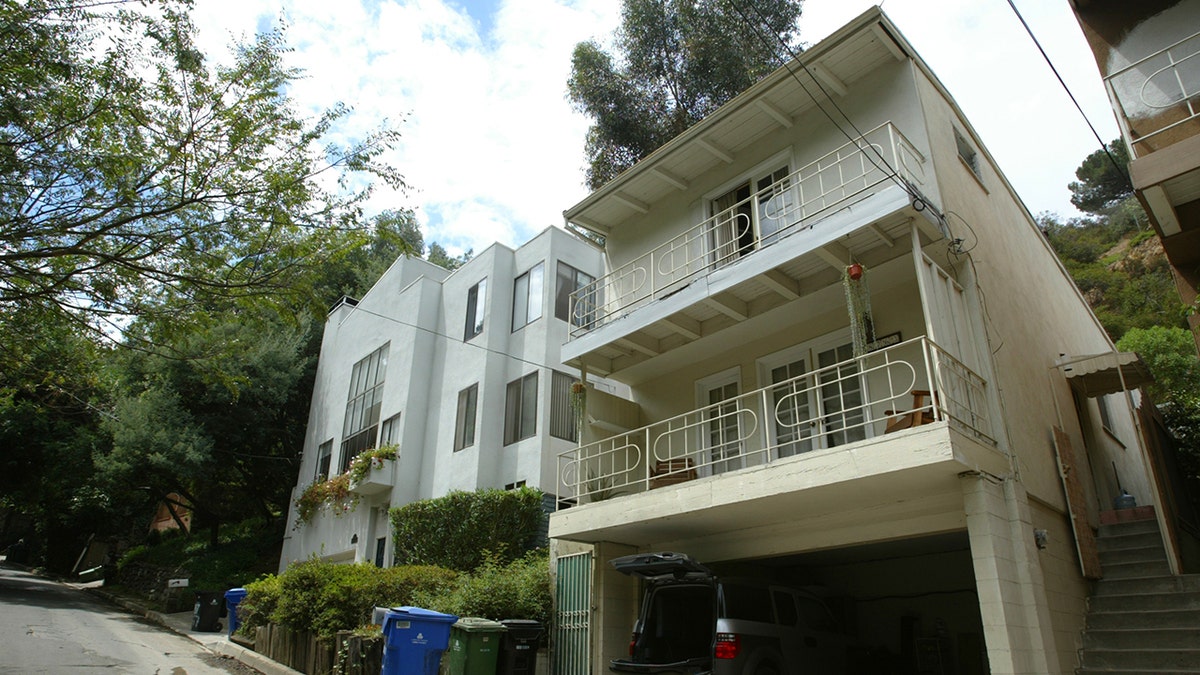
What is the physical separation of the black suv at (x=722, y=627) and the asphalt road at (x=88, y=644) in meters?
7.53

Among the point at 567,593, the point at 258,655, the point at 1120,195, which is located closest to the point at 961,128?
the point at 567,593

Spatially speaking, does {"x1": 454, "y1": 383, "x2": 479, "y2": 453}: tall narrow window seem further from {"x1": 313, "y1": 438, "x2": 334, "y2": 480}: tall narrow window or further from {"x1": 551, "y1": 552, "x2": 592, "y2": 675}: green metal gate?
{"x1": 313, "y1": 438, "x2": 334, "y2": 480}: tall narrow window

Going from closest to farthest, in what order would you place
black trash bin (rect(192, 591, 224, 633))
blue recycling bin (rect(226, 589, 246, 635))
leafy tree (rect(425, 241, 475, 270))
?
blue recycling bin (rect(226, 589, 246, 635)), black trash bin (rect(192, 591, 224, 633)), leafy tree (rect(425, 241, 475, 270))

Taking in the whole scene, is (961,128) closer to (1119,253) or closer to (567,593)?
(567,593)

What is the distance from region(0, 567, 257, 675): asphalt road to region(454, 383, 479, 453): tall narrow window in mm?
6791

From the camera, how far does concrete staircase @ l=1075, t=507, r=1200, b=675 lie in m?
7.62

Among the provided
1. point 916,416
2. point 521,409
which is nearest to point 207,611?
point 521,409

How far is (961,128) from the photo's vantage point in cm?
1123

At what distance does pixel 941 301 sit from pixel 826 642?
454 centimetres

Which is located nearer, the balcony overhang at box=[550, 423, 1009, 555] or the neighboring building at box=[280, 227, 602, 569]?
the balcony overhang at box=[550, 423, 1009, 555]

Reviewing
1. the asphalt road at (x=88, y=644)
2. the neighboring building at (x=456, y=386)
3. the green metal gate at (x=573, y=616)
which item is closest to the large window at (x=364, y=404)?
the neighboring building at (x=456, y=386)

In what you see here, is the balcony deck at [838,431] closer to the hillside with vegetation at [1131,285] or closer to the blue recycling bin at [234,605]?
the hillside with vegetation at [1131,285]

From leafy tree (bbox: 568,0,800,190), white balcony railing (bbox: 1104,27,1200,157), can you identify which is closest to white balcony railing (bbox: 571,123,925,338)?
white balcony railing (bbox: 1104,27,1200,157)

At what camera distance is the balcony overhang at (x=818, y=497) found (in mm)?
7188
